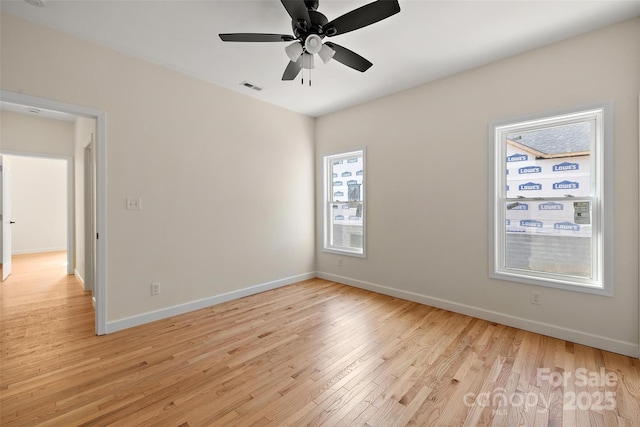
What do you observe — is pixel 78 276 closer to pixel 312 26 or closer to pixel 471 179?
pixel 312 26

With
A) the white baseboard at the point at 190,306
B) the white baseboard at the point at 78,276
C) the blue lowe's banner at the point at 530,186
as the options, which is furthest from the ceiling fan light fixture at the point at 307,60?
the white baseboard at the point at 78,276

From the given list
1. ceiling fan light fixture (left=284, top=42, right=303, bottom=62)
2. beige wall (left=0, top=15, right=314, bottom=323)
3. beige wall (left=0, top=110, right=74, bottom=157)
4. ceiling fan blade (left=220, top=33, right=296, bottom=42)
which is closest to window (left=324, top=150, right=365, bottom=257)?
beige wall (left=0, top=15, right=314, bottom=323)

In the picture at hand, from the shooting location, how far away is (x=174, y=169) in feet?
10.6

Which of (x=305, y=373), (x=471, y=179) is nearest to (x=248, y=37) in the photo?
(x=305, y=373)

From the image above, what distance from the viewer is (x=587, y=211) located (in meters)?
2.57

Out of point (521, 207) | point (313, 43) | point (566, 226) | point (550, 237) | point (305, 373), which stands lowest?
point (305, 373)

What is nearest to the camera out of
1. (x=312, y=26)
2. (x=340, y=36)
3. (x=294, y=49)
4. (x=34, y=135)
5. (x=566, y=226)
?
(x=312, y=26)

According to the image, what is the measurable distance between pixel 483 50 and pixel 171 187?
3.74 metres

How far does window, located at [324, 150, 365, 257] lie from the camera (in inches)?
174

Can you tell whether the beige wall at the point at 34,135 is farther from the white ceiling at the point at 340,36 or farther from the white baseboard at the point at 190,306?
the white baseboard at the point at 190,306

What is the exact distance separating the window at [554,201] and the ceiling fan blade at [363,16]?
194 cm

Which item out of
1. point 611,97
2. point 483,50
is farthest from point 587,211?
point 483,50

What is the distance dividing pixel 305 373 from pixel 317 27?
8.77 feet

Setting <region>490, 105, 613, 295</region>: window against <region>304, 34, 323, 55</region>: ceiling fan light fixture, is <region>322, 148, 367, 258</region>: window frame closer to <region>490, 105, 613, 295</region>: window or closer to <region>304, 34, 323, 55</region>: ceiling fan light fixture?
<region>490, 105, 613, 295</region>: window
